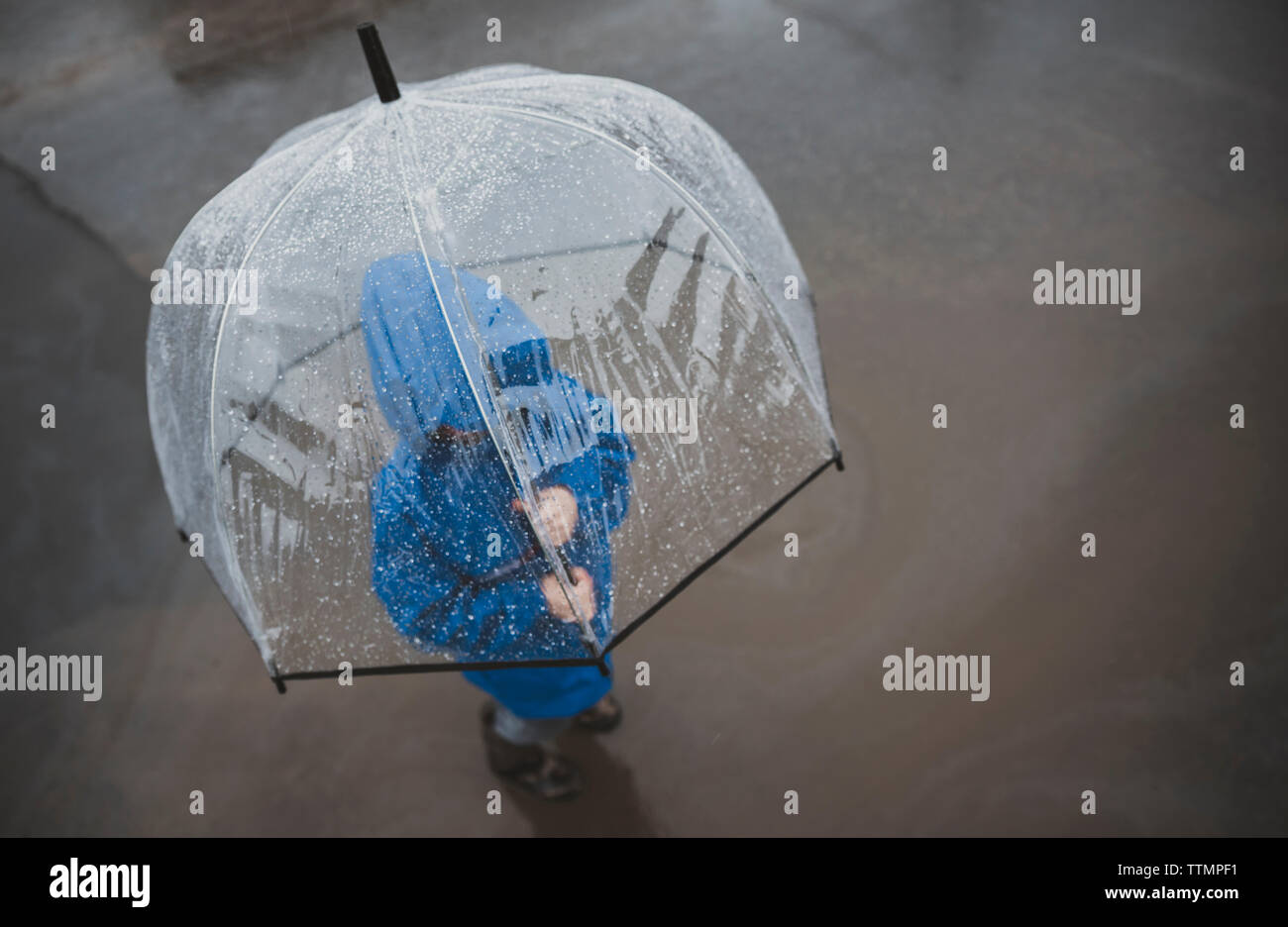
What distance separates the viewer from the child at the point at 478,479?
1.63 m

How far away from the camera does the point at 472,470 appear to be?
1653 millimetres

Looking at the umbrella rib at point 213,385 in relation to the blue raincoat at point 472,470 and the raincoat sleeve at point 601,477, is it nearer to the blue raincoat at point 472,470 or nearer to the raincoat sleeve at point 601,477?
the blue raincoat at point 472,470

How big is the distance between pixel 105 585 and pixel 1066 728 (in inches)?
113

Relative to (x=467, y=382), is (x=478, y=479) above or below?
below

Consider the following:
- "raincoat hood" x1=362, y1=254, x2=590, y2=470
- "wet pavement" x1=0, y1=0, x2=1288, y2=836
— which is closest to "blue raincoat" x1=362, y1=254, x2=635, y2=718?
"raincoat hood" x1=362, y1=254, x2=590, y2=470

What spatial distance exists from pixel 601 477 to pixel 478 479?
22 cm

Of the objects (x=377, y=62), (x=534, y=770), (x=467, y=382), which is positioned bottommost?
(x=534, y=770)

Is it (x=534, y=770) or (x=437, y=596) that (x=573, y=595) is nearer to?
(x=437, y=596)

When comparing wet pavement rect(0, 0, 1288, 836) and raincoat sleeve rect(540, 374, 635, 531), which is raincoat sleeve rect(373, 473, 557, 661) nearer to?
raincoat sleeve rect(540, 374, 635, 531)

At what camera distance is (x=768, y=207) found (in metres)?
2.10

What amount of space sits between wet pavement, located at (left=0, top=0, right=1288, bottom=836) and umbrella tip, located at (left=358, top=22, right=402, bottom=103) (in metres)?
1.70

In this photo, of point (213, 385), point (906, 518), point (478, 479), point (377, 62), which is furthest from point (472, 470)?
point (906, 518)

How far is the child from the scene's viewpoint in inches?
64.2

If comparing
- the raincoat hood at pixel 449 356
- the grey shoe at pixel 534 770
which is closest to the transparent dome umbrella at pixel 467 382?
the raincoat hood at pixel 449 356
